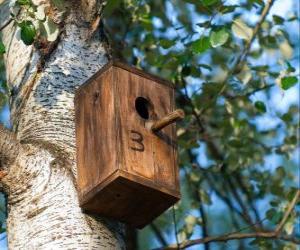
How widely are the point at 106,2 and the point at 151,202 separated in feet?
3.18

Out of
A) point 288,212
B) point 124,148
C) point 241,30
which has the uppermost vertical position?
point 241,30

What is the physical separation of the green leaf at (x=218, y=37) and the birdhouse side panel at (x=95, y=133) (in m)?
0.56

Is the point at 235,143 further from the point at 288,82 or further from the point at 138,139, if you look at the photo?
the point at 138,139

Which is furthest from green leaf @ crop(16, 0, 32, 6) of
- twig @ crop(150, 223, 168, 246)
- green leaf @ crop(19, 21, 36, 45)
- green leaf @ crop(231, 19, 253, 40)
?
twig @ crop(150, 223, 168, 246)

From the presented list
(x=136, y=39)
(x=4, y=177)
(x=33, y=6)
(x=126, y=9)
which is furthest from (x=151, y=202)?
(x=136, y=39)

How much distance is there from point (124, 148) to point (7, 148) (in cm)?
34

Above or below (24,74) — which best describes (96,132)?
below

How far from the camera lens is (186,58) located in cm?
412

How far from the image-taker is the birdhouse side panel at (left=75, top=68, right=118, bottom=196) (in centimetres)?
308

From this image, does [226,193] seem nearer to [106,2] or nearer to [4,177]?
[106,2]

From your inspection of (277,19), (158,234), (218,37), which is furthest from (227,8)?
(158,234)

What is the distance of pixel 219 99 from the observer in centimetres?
515

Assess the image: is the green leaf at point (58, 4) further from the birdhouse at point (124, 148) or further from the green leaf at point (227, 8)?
the green leaf at point (227, 8)

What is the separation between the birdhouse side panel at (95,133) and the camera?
3076 mm
